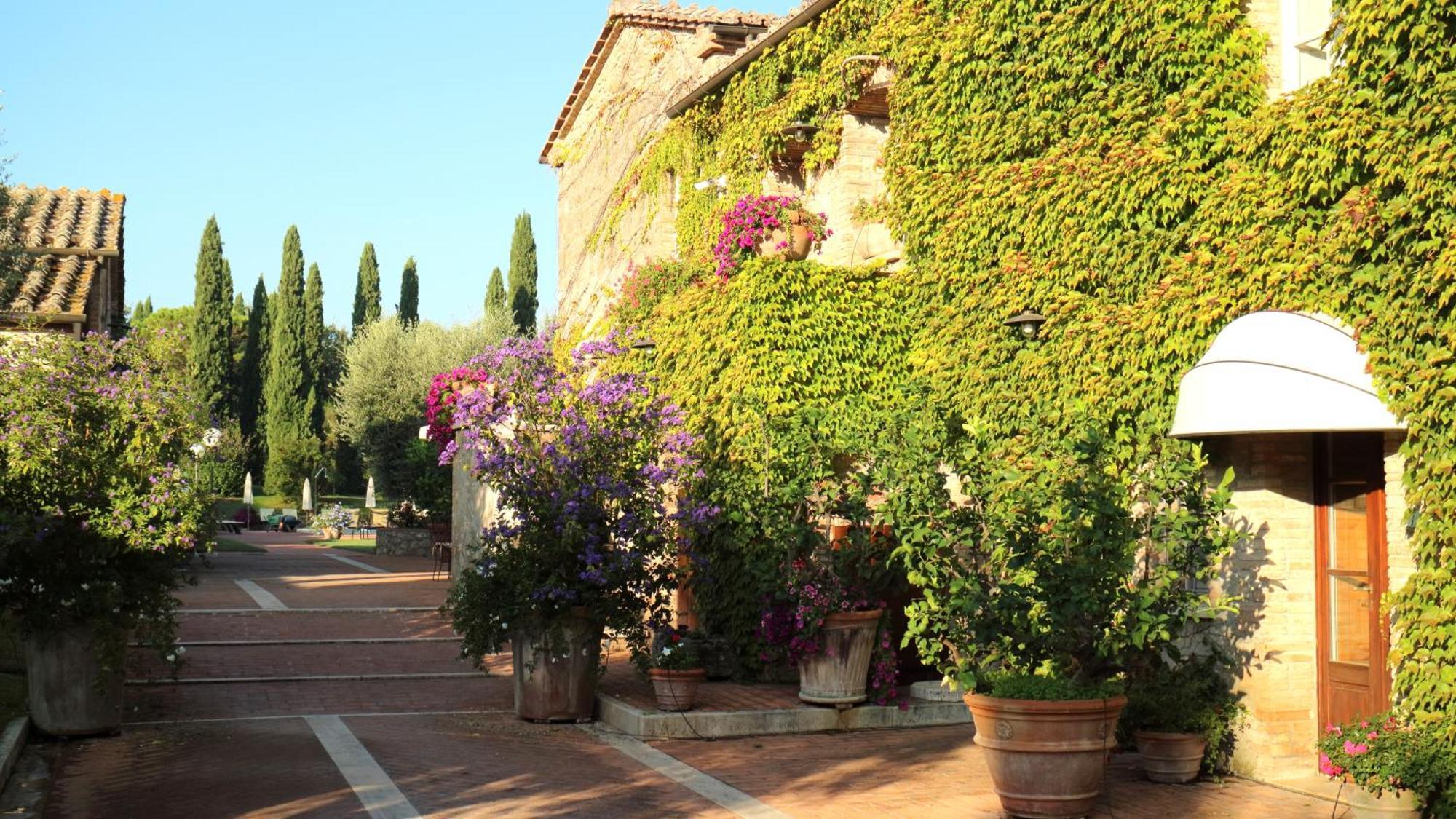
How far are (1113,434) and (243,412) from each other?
5427 centimetres

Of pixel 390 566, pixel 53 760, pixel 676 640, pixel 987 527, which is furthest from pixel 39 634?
pixel 390 566

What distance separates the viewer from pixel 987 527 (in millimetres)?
8820

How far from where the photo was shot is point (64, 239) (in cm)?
1955

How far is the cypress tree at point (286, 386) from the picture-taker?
55.1m

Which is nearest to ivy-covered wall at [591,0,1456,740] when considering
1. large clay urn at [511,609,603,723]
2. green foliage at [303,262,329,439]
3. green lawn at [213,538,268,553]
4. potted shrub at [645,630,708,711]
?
potted shrub at [645,630,708,711]

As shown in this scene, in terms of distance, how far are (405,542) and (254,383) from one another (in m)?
31.7

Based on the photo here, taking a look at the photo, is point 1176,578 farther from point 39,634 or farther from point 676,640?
point 39,634

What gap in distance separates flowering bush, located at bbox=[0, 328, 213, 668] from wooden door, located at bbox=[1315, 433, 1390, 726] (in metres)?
7.99

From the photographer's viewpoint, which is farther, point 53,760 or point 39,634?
point 39,634

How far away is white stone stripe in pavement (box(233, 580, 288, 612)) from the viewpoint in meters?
18.5

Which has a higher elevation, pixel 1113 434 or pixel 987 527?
pixel 1113 434

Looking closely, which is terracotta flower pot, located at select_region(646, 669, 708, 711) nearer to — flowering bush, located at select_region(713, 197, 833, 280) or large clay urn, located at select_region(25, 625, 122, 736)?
large clay urn, located at select_region(25, 625, 122, 736)

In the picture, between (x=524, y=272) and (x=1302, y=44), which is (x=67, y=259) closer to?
(x=1302, y=44)

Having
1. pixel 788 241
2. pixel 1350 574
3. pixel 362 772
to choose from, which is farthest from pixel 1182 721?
pixel 788 241
